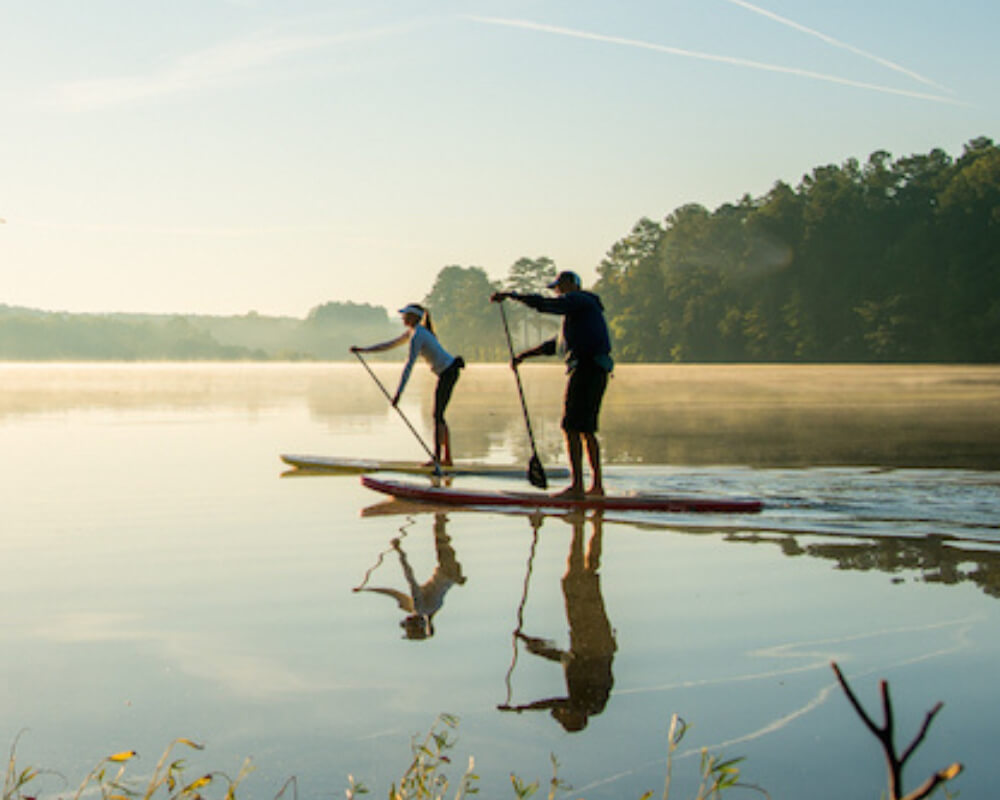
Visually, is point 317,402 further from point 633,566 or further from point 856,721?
point 856,721

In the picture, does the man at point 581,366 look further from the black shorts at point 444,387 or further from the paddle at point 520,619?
the black shorts at point 444,387

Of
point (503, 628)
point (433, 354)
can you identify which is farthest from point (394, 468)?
point (503, 628)

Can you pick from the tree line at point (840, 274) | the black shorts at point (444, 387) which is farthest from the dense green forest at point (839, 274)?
the black shorts at point (444, 387)

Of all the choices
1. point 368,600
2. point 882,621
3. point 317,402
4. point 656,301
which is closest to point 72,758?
point 368,600

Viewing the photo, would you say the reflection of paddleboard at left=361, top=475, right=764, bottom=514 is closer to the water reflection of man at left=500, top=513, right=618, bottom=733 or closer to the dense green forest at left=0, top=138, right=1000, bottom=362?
the water reflection of man at left=500, top=513, right=618, bottom=733

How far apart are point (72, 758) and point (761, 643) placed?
3463 millimetres

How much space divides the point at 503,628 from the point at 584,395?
536 centimetres

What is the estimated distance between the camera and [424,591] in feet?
27.0

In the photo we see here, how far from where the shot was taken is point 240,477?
15422 mm

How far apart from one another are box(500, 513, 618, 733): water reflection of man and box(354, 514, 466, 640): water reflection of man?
0.62 m

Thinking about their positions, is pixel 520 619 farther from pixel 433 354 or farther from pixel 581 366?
pixel 433 354

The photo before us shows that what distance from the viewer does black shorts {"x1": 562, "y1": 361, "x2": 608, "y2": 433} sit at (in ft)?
39.9

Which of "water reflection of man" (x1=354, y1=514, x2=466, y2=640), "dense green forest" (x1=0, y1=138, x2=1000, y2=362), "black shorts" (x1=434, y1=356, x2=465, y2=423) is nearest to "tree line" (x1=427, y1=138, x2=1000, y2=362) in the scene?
"dense green forest" (x1=0, y1=138, x2=1000, y2=362)

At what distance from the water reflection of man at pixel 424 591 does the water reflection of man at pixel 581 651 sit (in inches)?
24.3
